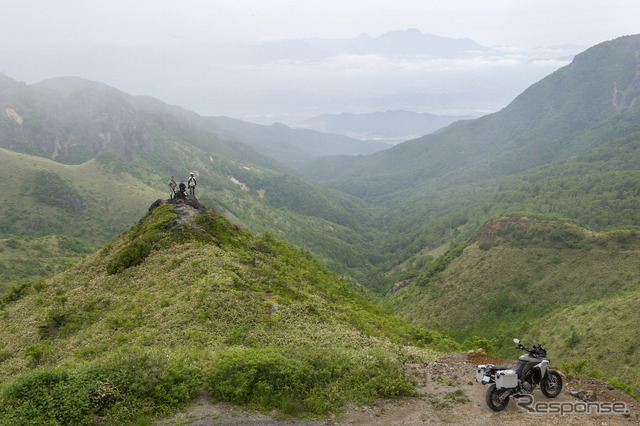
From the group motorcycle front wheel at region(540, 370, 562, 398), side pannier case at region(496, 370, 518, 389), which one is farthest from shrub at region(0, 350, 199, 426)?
motorcycle front wheel at region(540, 370, 562, 398)

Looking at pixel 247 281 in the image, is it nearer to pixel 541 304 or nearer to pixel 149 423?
pixel 149 423

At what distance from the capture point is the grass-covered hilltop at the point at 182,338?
12875mm

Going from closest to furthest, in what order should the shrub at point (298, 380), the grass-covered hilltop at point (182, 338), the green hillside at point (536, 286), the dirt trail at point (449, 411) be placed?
1. the dirt trail at point (449, 411)
2. the grass-covered hilltop at point (182, 338)
3. the shrub at point (298, 380)
4. the green hillside at point (536, 286)

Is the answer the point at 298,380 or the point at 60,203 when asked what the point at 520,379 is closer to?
the point at 298,380

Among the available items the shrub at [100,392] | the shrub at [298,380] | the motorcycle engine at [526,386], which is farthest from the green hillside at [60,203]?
the motorcycle engine at [526,386]

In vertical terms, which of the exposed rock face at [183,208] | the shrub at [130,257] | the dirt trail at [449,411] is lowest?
the dirt trail at [449,411]

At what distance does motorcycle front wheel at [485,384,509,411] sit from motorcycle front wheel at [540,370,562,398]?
1.84 m

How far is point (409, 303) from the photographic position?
9406 cm

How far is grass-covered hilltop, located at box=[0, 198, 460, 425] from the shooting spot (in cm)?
1288

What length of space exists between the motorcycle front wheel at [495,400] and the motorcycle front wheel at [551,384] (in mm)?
1839

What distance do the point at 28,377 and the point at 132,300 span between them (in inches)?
449

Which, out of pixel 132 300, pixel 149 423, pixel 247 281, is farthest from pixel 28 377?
pixel 247 281

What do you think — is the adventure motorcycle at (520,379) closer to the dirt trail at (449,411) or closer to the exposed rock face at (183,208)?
the dirt trail at (449,411)

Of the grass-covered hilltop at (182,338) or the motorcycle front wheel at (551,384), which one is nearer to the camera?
the grass-covered hilltop at (182,338)
